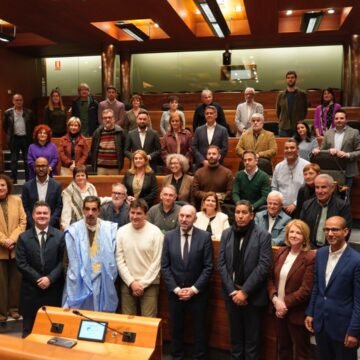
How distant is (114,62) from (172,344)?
804cm

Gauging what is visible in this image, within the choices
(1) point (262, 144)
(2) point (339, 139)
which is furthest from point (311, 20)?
(1) point (262, 144)

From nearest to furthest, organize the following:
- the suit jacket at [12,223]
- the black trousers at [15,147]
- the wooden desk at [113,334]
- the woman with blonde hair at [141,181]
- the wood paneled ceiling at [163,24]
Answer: the wooden desk at [113,334] → the suit jacket at [12,223] → the woman with blonde hair at [141,181] → the black trousers at [15,147] → the wood paneled ceiling at [163,24]

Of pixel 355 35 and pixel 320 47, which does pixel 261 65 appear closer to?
pixel 320 47

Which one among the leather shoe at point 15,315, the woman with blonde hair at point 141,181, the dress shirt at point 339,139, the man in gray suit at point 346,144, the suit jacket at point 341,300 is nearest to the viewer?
the suit jacket at point 341,300

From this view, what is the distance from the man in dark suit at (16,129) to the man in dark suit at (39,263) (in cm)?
332

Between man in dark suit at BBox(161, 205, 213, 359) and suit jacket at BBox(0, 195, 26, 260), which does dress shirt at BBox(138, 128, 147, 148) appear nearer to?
suit jacket at BBox(0, 195, 26, 260)

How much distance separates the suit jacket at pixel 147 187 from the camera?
4270mm

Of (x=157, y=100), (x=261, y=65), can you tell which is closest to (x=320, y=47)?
(x=261, y=65)

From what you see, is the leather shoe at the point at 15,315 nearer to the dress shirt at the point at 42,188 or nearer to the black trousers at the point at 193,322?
the dress shirt at the point at 42,188

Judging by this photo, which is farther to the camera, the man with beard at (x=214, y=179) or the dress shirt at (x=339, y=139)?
the dress shirt at (x=339, y=139)

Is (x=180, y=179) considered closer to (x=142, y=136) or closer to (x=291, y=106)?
(x=142, y=136)

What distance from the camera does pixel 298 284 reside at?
2.96m

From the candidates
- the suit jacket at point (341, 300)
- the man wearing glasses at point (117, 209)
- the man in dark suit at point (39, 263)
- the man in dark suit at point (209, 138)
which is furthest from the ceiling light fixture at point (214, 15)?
the suit jacket at point (341, 300)

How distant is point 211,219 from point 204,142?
60.2 inches
